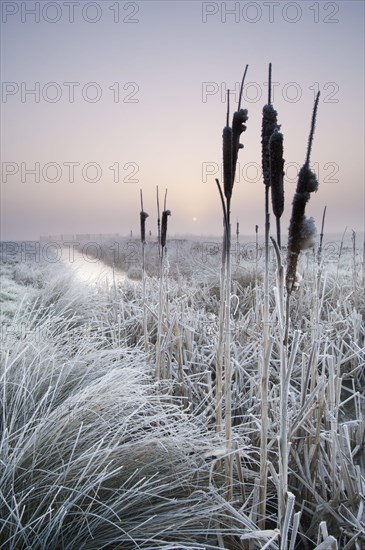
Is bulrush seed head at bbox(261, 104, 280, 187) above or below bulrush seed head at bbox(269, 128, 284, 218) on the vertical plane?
above

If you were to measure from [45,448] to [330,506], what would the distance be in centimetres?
86

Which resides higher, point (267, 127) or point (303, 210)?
point (267, 127)

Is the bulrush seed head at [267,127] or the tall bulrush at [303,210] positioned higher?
the bulrush seed head at [267,127]

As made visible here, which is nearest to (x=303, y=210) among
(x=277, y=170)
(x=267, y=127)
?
(x=277, y=170)

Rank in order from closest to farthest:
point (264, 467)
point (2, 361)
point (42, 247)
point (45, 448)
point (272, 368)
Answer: point (264, 467) → point (45, 448) → point (2, 361) → point (272, 368) → point (42, 247)

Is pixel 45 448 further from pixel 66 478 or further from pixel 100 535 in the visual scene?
pixel 100 535

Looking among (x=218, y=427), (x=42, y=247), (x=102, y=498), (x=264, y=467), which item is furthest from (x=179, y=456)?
(x=42, y=247)

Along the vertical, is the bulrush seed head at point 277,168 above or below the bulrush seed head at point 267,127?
below

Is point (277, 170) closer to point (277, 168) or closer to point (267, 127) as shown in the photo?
point (277, 168)

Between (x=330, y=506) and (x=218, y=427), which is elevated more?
(x=218, y=427)

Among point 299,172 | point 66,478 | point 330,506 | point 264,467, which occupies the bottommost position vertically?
point 330,506

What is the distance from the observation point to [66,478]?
1231 mm

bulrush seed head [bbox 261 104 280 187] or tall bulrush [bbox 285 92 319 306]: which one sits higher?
bulrush seed head [bbox 261 104 280 187]

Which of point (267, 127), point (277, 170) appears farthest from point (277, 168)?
point (267, 127)
